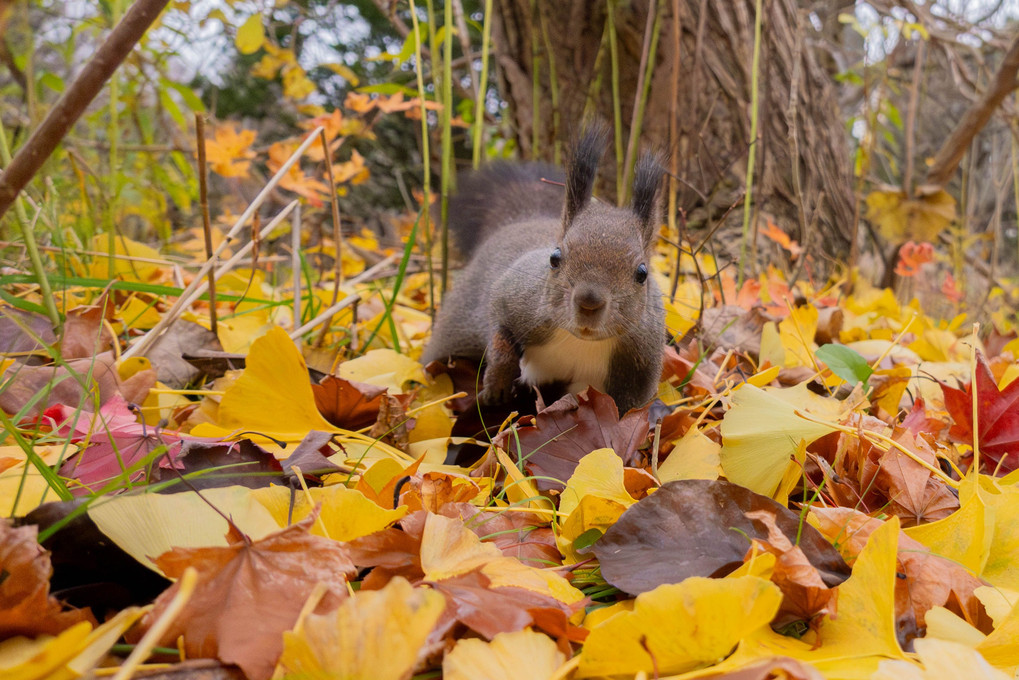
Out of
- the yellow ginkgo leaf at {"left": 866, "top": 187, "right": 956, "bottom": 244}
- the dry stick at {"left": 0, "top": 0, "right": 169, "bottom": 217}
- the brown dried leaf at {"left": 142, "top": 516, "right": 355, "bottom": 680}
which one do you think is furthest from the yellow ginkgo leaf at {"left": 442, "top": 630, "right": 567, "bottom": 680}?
the yellow ginkgo leaf at {"left": 866, "top": 187, "right": 956, "bottom": 244}

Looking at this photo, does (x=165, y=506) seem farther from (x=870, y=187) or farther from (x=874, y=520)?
(x=870, y=187)

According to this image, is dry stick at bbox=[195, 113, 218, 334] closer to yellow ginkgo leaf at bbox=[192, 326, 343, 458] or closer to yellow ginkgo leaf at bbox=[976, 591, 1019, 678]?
yellow ginkgo leaf at bbox=[192, 326, 343, 458]

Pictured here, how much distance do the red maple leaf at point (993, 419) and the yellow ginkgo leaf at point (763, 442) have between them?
0.91 feet

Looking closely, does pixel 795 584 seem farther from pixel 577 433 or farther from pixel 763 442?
pixel 577 433

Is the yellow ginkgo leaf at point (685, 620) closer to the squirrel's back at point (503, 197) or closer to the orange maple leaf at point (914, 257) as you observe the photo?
the squirrel's back at point (503, 197)

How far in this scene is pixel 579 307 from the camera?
4.17 ft

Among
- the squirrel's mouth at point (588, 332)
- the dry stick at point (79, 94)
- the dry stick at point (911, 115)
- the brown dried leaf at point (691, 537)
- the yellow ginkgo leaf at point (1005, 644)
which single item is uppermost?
the dry stick at point (911, 115)

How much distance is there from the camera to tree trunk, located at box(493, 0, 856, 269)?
7.49 feet

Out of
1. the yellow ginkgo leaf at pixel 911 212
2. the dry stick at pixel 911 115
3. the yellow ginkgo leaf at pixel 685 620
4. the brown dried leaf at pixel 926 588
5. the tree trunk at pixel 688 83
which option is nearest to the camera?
the yellow ginkgo leaf at pixel 685 620

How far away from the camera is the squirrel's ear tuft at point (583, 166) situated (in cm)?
143

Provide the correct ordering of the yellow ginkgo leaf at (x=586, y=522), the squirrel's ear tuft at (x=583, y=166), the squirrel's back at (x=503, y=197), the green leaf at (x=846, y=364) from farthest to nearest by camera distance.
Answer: the squirrel's back at (x=503, y=197), the squirrel's ear tuft at (x=583, y=166), the green leaf at (x=846, y=364), the yellow ginkgo leaf at (x=586, y=522)

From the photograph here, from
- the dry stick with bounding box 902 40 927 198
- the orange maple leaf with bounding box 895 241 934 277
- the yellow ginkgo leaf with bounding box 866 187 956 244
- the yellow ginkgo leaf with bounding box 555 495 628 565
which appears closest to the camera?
the yellow ginkgo leaf with bounding box 555 495 628 565

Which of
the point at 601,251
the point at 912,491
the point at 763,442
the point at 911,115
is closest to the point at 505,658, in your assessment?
the point at 763,442

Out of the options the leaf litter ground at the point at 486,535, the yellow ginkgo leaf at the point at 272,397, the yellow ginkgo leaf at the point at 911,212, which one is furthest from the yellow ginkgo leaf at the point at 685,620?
the yellow ginkgo leaf at the point at 911,212
